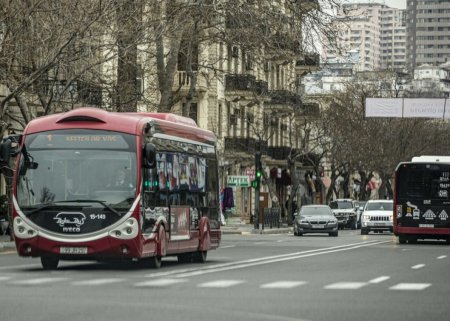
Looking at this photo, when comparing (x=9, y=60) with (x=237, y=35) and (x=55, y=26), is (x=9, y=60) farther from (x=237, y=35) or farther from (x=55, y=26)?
(x=237, y=35)

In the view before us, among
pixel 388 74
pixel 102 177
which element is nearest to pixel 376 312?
pixel 102 177

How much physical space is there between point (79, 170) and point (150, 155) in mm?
1294

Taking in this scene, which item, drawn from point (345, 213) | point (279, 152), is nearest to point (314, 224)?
point (345, 213)

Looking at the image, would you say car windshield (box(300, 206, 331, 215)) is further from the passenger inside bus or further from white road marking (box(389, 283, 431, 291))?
white road marking (box(389, 283, 431, 291))

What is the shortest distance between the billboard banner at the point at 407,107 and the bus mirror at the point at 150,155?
3907 cm

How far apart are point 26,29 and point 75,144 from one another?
12.3m

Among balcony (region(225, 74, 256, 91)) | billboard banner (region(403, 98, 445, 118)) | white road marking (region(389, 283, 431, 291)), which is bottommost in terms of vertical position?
white road marking (region(389, 283, 431, 291))

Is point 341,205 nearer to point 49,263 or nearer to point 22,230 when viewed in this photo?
point 49,263

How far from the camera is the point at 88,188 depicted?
25109 millimetres

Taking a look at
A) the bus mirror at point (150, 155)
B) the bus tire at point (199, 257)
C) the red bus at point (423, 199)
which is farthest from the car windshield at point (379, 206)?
the bus mirror at point (150, 155)

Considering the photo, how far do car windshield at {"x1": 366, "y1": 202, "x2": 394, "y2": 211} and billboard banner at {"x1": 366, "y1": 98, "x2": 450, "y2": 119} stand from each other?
4.23 metres

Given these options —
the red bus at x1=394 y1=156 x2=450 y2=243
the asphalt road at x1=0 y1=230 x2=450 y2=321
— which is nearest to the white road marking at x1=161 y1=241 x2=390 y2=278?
the asphalt road at x1=0 y1=230 x2=450 y2=321

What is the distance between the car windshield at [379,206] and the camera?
65.3 m

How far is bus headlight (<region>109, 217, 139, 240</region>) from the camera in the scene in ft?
81.7
